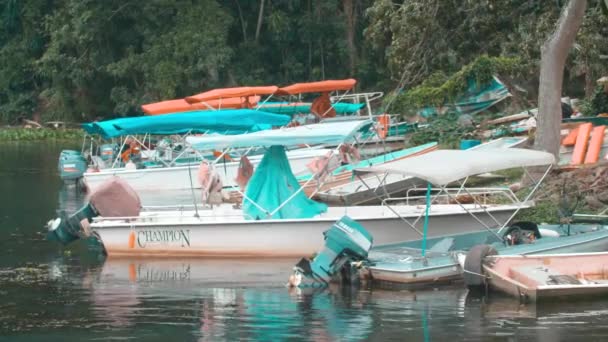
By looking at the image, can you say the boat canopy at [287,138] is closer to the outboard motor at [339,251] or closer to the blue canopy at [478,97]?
the outboard motor at [339,251]

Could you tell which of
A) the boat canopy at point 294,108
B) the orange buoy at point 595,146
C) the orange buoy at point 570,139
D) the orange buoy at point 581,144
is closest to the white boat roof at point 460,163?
the orange buoy at point 595,146

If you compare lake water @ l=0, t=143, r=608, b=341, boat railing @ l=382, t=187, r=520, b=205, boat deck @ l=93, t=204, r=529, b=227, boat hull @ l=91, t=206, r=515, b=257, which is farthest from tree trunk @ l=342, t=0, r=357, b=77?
lake water @ l=0, t=143, r=608, b=341

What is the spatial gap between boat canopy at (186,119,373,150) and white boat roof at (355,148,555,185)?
179 cm

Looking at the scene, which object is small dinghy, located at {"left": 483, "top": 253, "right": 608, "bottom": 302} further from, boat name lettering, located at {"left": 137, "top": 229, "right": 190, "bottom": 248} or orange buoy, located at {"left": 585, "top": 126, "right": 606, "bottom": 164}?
orange buoy, located at {"left": 585, "top": 126, "right": 606, "bottom": 164}

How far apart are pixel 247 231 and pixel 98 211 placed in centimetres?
290

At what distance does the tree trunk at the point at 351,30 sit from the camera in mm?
57059

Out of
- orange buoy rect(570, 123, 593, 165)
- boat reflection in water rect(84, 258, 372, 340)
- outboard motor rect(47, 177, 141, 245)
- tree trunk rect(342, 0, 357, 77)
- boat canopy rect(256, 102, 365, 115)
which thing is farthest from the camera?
tree trunk rect(342, 0, 357, 77)

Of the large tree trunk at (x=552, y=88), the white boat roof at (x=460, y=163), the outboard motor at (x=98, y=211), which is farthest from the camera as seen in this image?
the large tree trunk at (x=552, y=88)

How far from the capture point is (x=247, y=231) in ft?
64.8

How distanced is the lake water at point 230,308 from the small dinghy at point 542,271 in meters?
0.25

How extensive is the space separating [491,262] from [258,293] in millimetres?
3519

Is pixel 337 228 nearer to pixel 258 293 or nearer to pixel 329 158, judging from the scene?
pixel 258 293

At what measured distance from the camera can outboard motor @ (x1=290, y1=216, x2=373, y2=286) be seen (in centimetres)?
1692

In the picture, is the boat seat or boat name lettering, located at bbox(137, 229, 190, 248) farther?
boat name lettering, located at bbox(137, 229, 190, 248)
